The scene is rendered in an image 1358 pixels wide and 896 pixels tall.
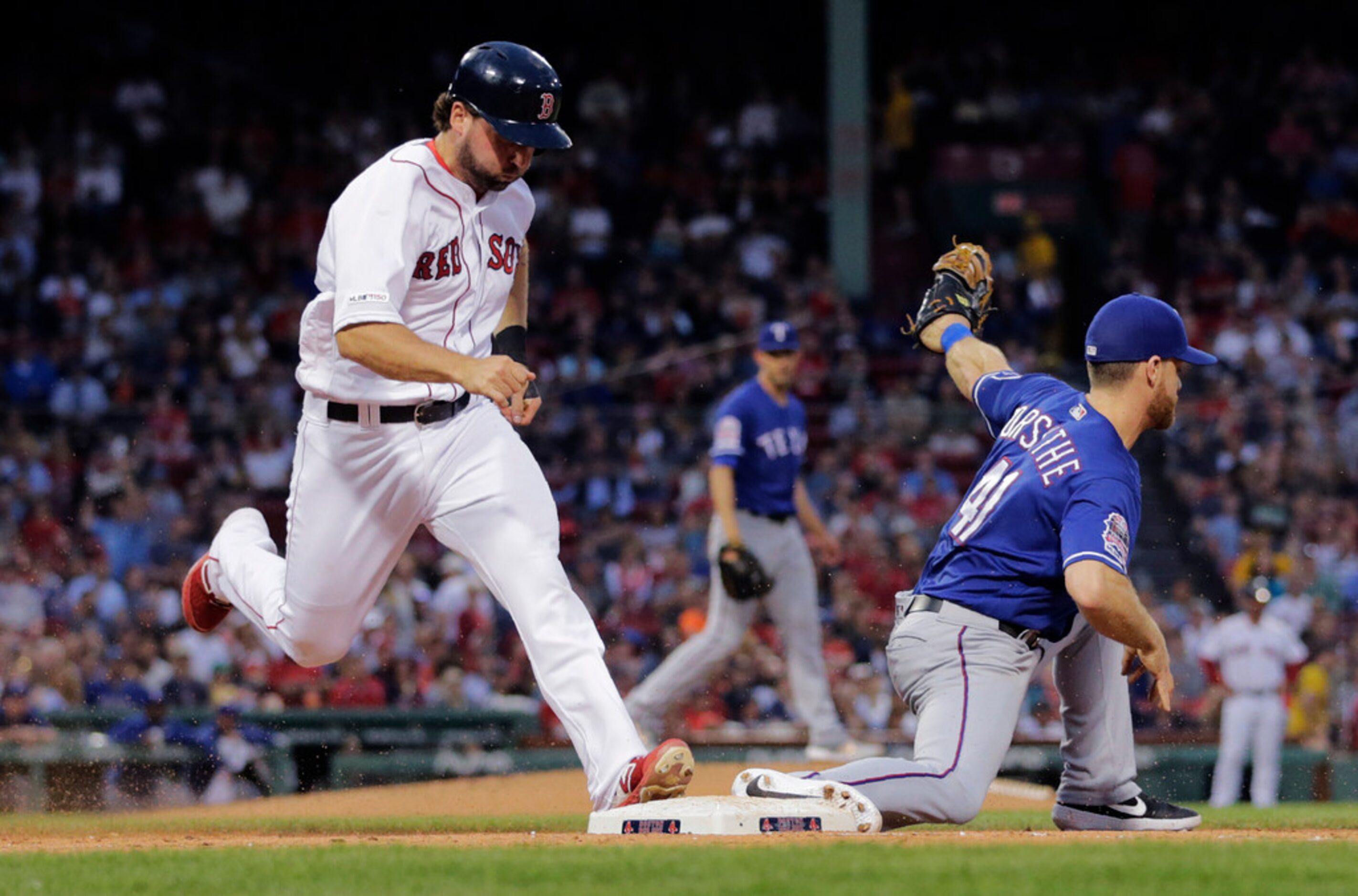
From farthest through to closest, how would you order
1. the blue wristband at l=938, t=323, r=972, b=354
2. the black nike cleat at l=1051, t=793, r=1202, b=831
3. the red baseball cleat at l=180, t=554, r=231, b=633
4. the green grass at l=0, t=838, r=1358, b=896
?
the red baseball cleat at l=180, t=554, r=231, b=633 < the blue wristband at l=938, t=323, r=972, b=354 < the black nike cleat at l=1051, t=793, r=1202, b=831 < the green grass at l=0, t=838, r=1358, b=896

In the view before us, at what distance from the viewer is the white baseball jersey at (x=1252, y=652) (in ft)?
37.0

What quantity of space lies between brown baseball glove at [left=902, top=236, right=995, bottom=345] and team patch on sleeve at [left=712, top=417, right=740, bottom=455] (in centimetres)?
357

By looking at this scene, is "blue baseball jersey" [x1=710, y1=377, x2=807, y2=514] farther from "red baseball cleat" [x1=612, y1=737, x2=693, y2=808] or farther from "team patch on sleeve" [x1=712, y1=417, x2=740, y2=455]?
"red baseball cleat" [x1=612, y1=737, x2=693, y2=808]

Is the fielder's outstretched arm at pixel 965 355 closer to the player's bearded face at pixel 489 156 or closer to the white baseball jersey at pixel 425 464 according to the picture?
the white baseball jersey at pixel 425 464

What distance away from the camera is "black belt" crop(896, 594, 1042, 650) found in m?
5.17

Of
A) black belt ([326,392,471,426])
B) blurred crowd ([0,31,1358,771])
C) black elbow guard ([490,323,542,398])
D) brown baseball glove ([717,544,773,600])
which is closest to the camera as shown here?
black belt ([326,392,471,426])

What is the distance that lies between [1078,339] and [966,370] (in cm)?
1462

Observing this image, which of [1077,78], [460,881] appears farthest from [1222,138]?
[460,881]

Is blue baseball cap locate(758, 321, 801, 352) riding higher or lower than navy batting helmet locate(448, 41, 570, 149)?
lower

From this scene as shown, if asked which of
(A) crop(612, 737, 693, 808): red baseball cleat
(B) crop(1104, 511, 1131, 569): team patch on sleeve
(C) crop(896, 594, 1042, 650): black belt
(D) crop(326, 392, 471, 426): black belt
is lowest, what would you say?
(A) crop(612, 737, 693, 808): red baseball cleat

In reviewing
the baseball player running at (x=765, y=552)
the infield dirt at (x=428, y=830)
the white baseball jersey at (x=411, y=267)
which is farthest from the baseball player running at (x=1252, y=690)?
the white baseball jersey at (x=411, y=267)

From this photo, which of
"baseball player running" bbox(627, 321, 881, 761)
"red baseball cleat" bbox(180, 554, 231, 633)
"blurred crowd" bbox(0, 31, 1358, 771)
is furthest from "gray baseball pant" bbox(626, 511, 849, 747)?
"red baseball cleat" bbox(180, 554, 231, 633)

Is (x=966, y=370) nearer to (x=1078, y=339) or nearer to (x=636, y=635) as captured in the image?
(x=636, y=635)

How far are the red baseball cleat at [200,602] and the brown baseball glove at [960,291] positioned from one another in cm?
259
